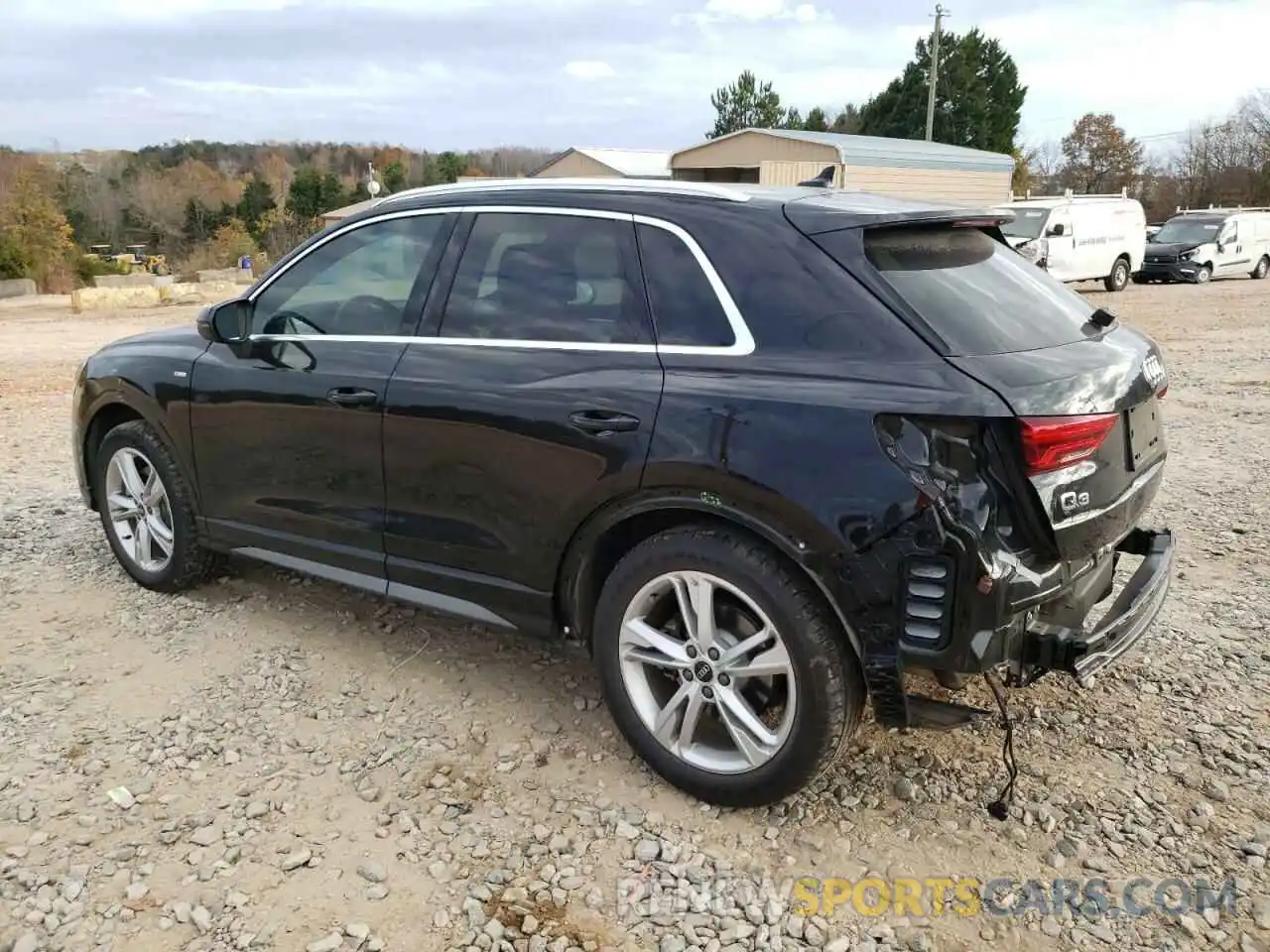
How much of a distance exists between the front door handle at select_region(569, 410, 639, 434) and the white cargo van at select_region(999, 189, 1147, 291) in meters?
16.0

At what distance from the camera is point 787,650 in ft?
9.11

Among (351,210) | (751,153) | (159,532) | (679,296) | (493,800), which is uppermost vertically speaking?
(751,153)

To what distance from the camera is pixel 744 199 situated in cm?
308

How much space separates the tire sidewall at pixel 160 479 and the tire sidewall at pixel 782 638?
2.30 metres

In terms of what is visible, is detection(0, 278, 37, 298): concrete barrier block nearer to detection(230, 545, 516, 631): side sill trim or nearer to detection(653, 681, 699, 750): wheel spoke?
detection(230, 545, 516, 631): side sill trim

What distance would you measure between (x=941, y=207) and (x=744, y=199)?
641mm

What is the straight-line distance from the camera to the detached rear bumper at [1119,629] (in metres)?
2.68

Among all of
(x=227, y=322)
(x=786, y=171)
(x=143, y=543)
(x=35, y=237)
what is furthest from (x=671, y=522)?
(x=35, y=237)

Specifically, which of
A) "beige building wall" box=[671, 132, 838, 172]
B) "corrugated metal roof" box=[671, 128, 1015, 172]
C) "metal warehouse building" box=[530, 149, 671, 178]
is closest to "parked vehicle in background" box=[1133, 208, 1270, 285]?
"corrugated metal roof" box=[671, 128, 1015, 172]

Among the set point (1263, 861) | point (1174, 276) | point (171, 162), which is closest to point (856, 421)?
point (1263, 861)

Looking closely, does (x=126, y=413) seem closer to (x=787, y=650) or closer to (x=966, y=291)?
(x=787, y=650)

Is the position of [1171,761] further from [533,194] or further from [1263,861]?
[533,194]

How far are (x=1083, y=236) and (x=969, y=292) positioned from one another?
18.9 m

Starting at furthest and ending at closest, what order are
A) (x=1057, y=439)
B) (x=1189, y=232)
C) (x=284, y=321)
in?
(x=1189, y=232), (x=284, y=321), (x=1057, y=439)
